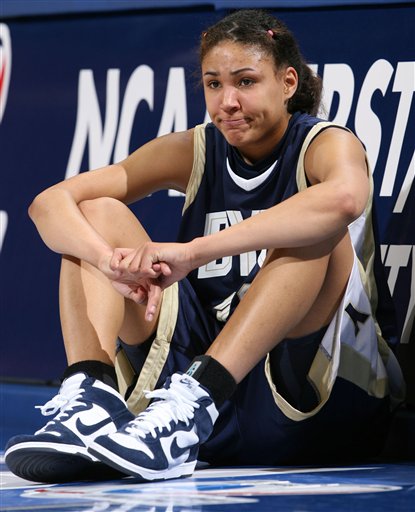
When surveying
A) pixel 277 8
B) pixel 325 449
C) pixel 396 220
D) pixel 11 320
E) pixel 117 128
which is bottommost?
pixel 325 449

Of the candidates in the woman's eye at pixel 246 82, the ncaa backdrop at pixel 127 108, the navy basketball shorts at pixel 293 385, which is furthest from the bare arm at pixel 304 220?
the ncaa backdrop at pixel 127 108

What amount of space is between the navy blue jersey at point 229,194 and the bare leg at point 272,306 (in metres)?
0.22

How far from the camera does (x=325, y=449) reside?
236cm

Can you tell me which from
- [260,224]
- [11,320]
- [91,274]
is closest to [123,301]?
[91,274]

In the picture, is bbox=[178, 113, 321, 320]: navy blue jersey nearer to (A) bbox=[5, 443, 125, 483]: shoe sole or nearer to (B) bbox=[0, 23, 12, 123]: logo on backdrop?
(A) bbox=[5, 443, 125, 483]: shoe sole

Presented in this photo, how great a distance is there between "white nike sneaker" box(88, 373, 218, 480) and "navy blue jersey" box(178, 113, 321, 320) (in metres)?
0.33

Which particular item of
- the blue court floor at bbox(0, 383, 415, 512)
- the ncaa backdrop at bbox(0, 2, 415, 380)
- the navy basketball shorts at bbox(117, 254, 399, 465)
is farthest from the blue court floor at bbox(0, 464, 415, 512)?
the ncaa backdrop at bbox(0, 2, 415, 380)

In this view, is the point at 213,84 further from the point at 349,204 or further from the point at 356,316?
the point at 356,316

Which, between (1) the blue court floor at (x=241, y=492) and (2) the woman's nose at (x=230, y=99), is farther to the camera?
(2) the woman's nose at (x=230, y=99)

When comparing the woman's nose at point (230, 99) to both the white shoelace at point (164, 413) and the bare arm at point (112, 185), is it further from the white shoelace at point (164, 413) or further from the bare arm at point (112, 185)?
the white shoelace at point (164, 413)

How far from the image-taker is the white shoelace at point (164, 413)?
2006mm

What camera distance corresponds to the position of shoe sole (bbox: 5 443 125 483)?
6.61 ft

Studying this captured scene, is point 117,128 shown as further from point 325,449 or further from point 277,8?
point 325,449

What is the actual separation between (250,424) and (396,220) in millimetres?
671
